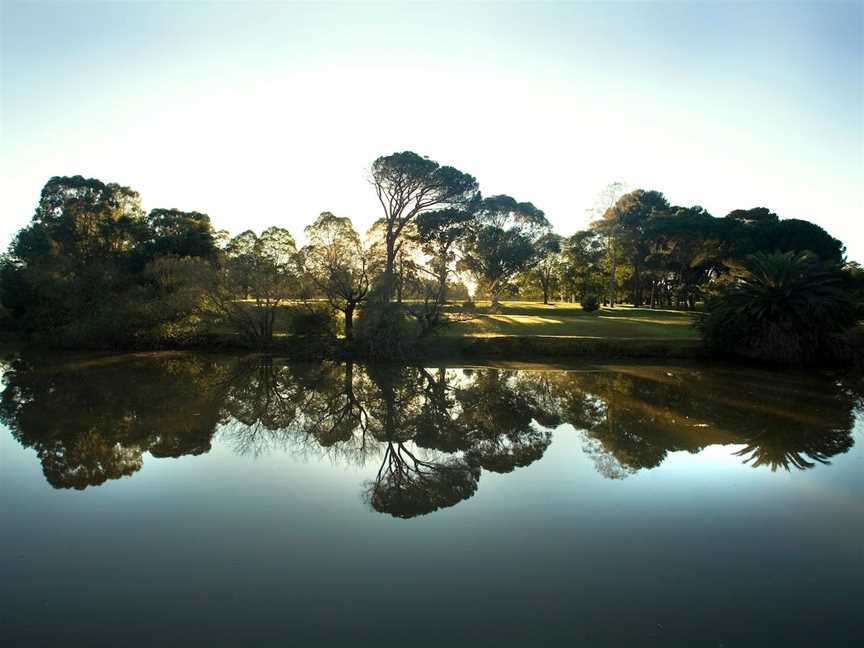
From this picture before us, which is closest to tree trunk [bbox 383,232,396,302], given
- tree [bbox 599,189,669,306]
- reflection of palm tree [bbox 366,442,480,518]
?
reflection of palm tree [bbox 366,442,480,518]

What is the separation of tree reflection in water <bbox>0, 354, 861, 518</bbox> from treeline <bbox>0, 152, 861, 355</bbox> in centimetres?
616

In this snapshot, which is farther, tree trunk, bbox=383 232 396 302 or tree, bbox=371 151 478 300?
tree, bbox=371 151 478 300

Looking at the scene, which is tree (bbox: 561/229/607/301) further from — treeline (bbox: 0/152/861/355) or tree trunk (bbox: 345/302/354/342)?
tree trunk (bbox: 345/302/354/342)

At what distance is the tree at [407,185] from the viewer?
34062mm

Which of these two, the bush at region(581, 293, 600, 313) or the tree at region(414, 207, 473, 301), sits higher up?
the tree at region(414, 207, 473, 301)

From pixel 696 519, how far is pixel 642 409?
23.4 feet

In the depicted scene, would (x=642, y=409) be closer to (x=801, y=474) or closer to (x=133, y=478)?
(x=801, y=474)

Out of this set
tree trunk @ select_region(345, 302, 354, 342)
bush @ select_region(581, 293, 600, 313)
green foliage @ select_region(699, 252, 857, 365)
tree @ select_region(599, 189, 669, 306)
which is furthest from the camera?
tree @ select_region(599, 189, 669, 306)

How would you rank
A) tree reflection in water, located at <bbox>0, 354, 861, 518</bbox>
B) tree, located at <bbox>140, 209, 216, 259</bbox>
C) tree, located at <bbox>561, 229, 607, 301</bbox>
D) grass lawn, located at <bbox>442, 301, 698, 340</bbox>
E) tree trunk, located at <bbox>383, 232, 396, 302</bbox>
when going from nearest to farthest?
1. tree reflection in water, located at <bbox>0, 354, 861, 518</bbox>
2. tree trunk, located at <bbox>383, 232, 396, 302</bbox>
3. grass lawn, located at <bbox>442, 301, 698, 340</bbox>
4. tree, located at <bbox>140, 209, 216, 259</bbox>
5. tree, located at <bbox>561, 229, 607, 301</bbox>

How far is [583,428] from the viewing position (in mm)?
11648

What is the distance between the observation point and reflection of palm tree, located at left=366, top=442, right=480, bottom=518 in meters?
7.13

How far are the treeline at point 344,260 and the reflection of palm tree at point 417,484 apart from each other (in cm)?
1490

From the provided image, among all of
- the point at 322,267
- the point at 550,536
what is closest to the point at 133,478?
the point at 550,536

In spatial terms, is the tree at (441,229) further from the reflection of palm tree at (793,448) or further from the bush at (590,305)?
the reflection of palm tree at (793,448)
